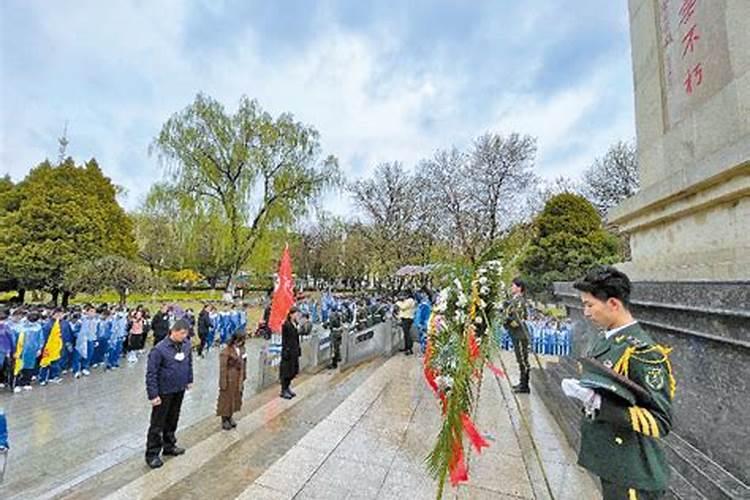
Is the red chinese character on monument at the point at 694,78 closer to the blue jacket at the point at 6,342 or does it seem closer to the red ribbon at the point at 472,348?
the red ribbon at the point at 472,348

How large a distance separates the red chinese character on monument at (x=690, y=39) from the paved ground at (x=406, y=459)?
161 inches

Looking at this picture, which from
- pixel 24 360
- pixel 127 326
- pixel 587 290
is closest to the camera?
pixel 587 290

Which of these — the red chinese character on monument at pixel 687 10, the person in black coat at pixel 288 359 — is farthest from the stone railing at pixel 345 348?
the red chinese character on monument at pixel 687 10

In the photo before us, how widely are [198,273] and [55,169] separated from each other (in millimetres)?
18179

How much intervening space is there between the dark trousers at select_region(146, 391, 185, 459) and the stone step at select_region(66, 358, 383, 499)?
195mm

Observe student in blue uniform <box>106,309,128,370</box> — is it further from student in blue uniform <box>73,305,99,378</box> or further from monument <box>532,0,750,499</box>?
monument <box>532,0,750,499</box>

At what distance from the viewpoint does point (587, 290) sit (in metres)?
2.13

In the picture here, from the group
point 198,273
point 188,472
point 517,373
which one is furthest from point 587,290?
point 198,273

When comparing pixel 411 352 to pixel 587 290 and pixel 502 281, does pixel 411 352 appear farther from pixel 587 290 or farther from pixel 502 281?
pixel 587 290

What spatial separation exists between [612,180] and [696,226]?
23.8 meters

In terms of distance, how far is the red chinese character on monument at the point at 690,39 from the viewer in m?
4.16

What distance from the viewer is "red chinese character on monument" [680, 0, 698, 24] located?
422cm

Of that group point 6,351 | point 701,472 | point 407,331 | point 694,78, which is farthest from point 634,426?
point 6,351

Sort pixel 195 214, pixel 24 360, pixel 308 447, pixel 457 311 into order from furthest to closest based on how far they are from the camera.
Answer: pixel 195 214
pixel 24 360
pixel 308 447
pixel 457 311
